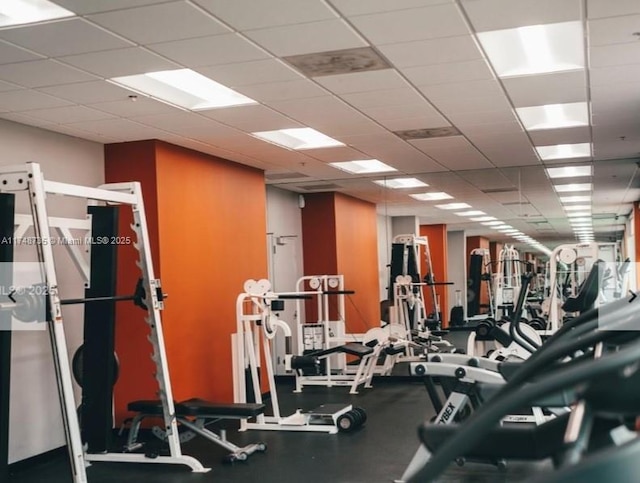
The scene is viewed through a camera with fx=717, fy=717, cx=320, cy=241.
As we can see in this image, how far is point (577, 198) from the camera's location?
31.2 feet

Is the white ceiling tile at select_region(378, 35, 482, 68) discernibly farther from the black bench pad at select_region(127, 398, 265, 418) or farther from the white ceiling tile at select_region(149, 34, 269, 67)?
the black bench pad at select_region(127, 398, 265, 418)

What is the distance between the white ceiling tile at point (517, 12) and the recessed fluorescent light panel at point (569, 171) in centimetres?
487

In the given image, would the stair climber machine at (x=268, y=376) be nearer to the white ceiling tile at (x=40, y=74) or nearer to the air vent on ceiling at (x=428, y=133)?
the air vent on ceiling at (x=428, y=133)

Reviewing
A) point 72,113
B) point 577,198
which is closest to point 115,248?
point 72,113

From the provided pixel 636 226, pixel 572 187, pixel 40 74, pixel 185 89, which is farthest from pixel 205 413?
pixel 636 226

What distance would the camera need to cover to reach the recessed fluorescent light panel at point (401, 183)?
8469mm

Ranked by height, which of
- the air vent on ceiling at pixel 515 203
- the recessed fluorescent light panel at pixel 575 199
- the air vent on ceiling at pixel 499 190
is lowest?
the air vent on ceiling at pixel 515 203

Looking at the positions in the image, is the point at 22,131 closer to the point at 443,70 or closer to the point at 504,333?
the point at 443,70

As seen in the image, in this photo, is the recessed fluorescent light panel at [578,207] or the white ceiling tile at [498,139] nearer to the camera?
the white ceiling tile at [498,139]

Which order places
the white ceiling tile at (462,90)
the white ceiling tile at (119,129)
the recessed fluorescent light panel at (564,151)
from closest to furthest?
the white ceiling tile at (462,90) → the white ceiling tile at (119,129) → the recessed fluorescent light panel at (564,151)

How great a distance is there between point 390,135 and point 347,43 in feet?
8.38

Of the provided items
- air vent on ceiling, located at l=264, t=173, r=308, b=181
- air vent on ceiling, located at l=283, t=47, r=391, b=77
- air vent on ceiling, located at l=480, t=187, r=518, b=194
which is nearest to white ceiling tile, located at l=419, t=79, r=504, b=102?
air vent on ceiling, located at l=283, t=47, r=391, b=77

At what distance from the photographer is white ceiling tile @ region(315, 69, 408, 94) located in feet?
13.6

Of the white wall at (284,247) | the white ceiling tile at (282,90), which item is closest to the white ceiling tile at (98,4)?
the white ceiling tile at (282,90)
